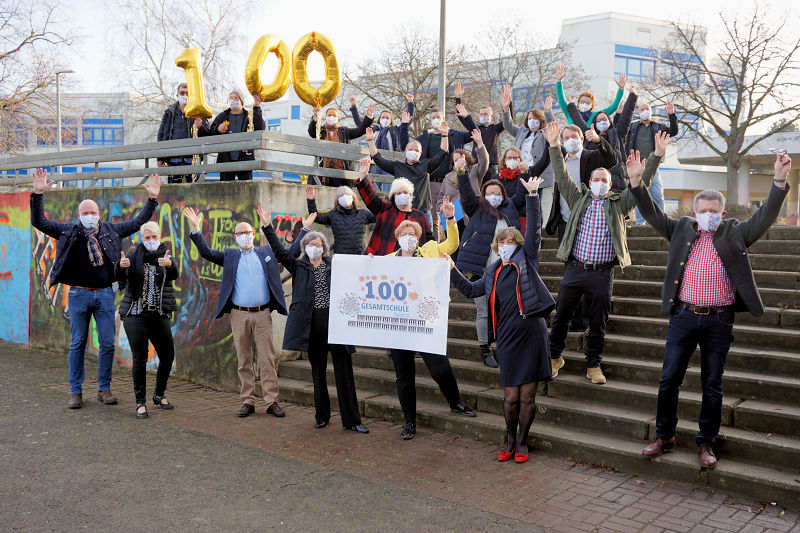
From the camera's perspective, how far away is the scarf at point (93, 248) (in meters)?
8.41

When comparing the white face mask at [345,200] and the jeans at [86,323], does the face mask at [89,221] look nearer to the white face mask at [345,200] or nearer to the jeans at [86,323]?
the jeans at [86,323]

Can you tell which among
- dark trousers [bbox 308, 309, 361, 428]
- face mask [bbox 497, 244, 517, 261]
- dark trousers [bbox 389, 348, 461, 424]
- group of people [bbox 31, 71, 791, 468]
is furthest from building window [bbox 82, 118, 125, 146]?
face mask [bbox 497, 244, 517, 261]

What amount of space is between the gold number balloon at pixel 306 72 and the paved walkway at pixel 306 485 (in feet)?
17.8

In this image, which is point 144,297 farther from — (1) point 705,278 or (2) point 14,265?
(2) point 14,265

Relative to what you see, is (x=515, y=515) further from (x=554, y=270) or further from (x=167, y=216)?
(x=167, y=216)

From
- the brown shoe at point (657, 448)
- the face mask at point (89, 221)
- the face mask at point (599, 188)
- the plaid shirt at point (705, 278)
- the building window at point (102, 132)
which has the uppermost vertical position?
the building window at point (102, 132)

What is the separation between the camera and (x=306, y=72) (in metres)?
11.2

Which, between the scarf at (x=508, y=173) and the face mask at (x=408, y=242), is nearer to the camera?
the face mask at (x=408, y=242)

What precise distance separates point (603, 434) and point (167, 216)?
23.2 feet

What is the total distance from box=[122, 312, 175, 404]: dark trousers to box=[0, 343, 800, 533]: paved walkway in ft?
1.66

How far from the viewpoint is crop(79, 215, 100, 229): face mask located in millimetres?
8375

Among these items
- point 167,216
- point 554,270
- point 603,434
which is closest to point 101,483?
point 603,434

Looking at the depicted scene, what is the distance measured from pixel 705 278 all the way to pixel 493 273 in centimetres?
183

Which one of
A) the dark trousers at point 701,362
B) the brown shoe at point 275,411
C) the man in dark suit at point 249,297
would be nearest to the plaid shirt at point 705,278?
the dark trousers at point 701,362
